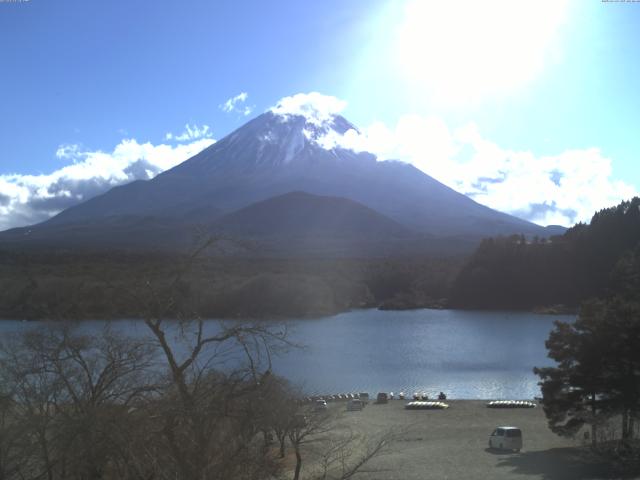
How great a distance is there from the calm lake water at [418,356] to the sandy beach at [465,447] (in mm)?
2607

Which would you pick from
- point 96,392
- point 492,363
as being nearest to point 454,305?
point 492,363

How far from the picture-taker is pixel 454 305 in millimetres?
49625

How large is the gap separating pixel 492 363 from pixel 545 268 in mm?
26916

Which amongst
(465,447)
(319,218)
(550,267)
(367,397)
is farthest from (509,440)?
(319,218)

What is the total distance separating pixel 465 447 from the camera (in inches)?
460

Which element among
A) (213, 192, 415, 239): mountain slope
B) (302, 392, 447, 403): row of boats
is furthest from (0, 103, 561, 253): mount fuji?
(302, 392, 447, 403): row of boats

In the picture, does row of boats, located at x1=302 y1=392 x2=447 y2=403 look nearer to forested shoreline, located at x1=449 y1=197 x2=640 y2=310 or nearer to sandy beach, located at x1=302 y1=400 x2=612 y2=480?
sandy beach, located at x1=302 y1=400 x2=612 y2=480

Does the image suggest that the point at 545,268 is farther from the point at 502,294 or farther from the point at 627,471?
the point at 627,471

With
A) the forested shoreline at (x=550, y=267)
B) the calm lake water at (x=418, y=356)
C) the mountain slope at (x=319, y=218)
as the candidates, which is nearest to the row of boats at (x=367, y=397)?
the calm lake water at (x=418, y=356)

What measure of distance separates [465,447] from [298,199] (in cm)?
6810

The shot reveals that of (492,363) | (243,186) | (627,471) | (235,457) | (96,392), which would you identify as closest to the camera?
(235,457)

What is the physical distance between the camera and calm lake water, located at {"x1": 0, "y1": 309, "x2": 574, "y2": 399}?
20141 mm

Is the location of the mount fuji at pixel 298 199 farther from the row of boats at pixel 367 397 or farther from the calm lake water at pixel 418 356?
the row of boats at pixel 367 397

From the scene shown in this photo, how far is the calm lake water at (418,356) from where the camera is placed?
Result: 66.1 feet
